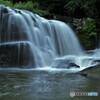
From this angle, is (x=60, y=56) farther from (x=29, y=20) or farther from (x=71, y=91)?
(x=71, y=91)

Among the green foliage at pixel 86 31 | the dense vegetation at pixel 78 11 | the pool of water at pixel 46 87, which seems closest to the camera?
the pool of water at pixel 46 87

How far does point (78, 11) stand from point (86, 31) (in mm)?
3068

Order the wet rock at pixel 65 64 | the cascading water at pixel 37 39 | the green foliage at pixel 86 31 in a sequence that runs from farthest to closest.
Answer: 1. the green foliage at pixel 86 31
2. the cascading water at pixel 37 39
3. the wet rock at pixel 65 64

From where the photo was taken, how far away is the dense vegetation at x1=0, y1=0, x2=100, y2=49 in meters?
23.8

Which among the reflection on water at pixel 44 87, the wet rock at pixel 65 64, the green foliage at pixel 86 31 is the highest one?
the green foliage at pixel 86 31

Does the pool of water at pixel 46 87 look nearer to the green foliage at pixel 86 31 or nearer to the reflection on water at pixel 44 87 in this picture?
the reflection on water at pixel 44 87

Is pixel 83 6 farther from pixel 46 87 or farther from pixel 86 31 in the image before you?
pixel 46 87

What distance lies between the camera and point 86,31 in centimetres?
2395

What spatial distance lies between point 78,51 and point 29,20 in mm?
3804

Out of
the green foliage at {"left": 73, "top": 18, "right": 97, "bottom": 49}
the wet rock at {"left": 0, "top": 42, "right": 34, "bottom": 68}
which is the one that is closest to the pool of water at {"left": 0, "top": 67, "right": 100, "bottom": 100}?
the wet rock at {"left": 0, "top": 42, "right": 34, "bottom": 68}

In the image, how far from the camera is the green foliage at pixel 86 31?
2366 cm

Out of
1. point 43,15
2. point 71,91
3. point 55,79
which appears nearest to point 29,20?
point 43,15

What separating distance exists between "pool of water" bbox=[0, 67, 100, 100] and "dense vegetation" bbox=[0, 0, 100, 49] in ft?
37.6

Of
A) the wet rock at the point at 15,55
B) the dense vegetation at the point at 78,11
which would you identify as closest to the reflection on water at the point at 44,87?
the wet rock at the point at 15,55
